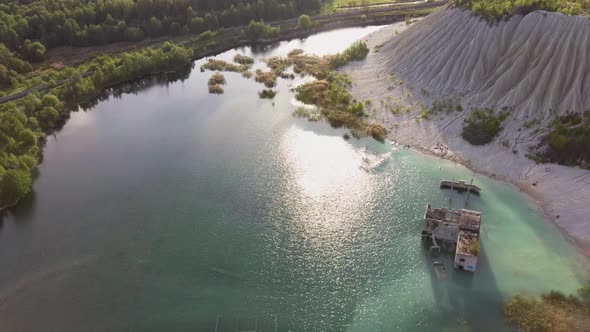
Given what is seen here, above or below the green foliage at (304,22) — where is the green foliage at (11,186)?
below

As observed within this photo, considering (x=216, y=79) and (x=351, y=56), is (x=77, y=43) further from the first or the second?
(x=351, y=56)

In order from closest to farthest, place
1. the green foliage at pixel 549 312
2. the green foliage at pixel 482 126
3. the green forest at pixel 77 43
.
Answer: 1. the green foliage at pixel 549 312
2. the green foliage at pixel 482 126
3. the green forest at pixel 77 43

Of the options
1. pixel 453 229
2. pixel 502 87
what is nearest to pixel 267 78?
pixel 502 87

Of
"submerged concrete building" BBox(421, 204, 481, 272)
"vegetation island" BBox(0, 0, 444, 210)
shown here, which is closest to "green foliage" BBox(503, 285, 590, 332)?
"submerged concrete building" BBox(421, 204, 481, 272)

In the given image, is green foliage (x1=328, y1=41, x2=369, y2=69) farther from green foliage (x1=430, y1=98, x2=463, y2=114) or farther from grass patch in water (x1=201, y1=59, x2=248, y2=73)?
green foliage (x1=430, y1=98, x2=463, y2=114)

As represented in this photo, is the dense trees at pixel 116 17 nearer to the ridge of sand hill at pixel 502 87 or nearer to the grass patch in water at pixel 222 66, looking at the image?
the grass patch in water at pixel 222 66

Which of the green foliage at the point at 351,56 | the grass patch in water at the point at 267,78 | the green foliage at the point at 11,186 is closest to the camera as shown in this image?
the green foliage at the point at 11,186

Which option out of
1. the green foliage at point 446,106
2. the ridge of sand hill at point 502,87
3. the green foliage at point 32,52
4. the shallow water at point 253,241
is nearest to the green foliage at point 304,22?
the ridge of sand hill at point 502,87

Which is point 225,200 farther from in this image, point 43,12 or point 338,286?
point 43,12
